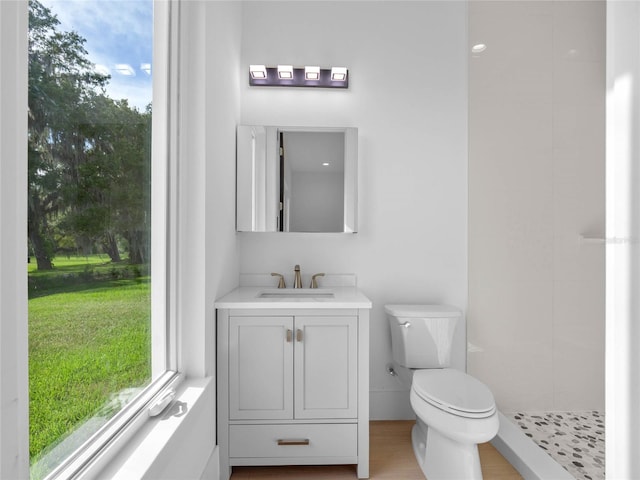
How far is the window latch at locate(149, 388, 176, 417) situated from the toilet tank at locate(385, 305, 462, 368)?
1.25m

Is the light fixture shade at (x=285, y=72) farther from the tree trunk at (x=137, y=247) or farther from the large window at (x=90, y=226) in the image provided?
the tree trunk at (x=137, y=247)

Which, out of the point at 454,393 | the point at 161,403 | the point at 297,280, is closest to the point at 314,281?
the point at 297,280

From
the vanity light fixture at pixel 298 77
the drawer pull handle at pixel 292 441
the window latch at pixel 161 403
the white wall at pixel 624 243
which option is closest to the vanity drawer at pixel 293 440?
the drawer pull handle at pixel 292 441

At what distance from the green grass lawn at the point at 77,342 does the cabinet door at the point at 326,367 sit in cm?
73

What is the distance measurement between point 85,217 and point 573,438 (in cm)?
196

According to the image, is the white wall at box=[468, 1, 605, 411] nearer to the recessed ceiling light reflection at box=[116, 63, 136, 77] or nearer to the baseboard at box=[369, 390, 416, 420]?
the baseboard at box=[369, 390, 416, 420]

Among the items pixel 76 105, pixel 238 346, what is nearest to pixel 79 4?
pixel 76 105

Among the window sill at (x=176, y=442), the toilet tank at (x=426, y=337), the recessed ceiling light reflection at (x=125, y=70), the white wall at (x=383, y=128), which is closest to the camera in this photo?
the window sill at (x=176, y=442)

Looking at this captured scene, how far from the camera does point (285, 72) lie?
2188 mm

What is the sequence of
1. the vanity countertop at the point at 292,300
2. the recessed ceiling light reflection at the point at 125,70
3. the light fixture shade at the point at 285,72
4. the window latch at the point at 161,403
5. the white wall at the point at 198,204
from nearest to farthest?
the recessed ceiling light reflection at the point at 125,70, the window latch at the point at 161,403, the white wall at the point at 198,204, the vanity countertop at the point at 292,300, the light fixture shade at the point at 285,72

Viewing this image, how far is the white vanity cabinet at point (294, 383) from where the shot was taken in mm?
1678

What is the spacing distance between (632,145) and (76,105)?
1.21 meters

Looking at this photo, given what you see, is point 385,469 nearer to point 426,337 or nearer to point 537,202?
point 426,337
